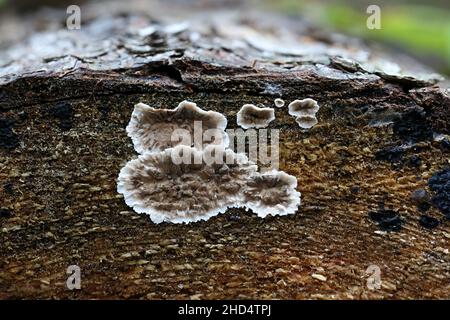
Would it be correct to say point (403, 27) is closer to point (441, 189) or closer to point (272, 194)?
point (441, 189)

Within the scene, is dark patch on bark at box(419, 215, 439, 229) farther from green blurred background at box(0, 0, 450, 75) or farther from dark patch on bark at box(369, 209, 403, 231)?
green blurred background at box(0, 0, 450, 75)

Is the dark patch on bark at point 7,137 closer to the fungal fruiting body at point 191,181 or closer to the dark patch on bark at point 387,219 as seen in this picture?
the fungal fruiting body at point 191,181

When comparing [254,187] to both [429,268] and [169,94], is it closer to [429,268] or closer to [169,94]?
[169,94]

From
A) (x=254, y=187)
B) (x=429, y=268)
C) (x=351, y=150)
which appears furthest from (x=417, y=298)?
(x=254, y=187)

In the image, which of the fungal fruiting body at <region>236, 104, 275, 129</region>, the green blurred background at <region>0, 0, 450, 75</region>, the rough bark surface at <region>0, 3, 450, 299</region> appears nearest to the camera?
the rough bark surface at <region>0, 3, 450, 299</region>

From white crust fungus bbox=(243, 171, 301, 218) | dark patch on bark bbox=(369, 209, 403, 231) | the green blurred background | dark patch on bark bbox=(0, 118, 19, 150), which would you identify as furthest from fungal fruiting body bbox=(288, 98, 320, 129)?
the green blurred background

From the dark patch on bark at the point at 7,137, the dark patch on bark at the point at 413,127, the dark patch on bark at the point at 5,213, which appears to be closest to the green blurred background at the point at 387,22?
the dark patch on bark at the point at 413,127
